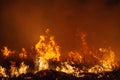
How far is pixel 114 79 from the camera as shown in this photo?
194 metres

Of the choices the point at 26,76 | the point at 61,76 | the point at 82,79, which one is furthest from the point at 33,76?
the point at 82,79

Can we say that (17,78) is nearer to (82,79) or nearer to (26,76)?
(26,76)

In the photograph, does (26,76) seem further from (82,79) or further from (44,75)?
(82,79)

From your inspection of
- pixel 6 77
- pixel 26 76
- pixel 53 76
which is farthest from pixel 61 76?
pixel 6 77

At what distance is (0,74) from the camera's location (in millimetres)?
199000

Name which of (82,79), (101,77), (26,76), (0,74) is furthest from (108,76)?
(0,74)

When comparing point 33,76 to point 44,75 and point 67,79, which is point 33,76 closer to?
point 44,75

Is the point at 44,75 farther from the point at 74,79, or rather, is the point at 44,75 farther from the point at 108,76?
the point at 108,76

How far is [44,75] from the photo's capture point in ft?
642

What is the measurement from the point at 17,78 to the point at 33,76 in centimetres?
928

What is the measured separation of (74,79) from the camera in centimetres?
19138

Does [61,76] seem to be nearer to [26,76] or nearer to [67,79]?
[67,79]

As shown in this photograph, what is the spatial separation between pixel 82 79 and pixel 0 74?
48790 millimetres

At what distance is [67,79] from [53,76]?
10.1 meters
